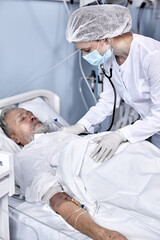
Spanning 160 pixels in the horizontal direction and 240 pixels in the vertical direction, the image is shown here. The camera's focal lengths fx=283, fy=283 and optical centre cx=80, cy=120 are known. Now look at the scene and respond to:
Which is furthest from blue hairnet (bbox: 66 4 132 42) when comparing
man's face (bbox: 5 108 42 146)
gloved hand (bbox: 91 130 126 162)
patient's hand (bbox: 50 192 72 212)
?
patient's hand (bbox: 50 192 72 212)

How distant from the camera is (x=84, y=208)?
1.27 metres

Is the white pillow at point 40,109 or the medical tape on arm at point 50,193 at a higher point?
the white pillow at point 40,109

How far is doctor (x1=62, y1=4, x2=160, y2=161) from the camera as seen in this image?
1415 millimetres

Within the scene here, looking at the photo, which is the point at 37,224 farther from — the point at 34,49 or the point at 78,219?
the point at 34,49

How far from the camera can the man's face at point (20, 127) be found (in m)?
1.83

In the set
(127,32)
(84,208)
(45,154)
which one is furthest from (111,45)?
(84,208)

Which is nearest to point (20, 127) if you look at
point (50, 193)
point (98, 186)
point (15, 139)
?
point (15, 139)

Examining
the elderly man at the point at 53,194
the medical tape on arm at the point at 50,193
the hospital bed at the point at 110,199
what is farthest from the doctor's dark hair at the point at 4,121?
the medical tape on arm at the point at 50,193

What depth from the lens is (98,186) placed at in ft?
4.38

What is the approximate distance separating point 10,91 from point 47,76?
41cm

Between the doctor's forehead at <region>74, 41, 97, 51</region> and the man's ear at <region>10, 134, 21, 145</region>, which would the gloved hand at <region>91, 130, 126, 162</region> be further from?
the man's ear at <region>10, 134, 21, 145</region>

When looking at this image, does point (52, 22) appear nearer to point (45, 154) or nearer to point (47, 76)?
point (47, 76)

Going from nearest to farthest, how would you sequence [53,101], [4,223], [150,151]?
[4,223] → [150,151] → [53,101]

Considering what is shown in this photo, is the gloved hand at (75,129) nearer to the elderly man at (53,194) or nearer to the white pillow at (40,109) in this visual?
the elderly man at (53,194)
